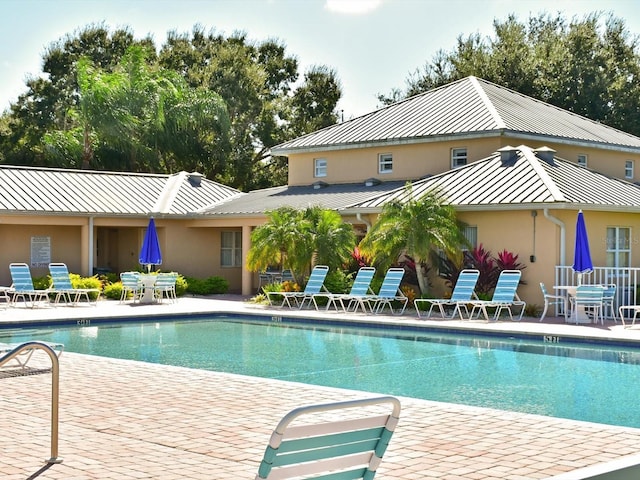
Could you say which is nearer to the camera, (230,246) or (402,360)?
(402,360)

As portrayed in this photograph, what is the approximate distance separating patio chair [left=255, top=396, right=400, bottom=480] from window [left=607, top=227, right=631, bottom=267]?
65.4 ft

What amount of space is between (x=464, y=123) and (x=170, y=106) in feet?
71.4

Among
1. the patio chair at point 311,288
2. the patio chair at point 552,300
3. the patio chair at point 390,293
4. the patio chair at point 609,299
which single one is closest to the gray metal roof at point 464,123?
the patio chair at point 390,293

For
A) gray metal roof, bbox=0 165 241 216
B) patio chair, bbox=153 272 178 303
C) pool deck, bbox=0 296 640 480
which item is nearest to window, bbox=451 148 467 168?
gray metal roof, bbox=0 165 241 216

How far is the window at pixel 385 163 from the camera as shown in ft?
100

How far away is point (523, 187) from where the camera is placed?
75.8 ft

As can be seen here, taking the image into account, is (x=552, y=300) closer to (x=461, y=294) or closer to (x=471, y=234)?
(x=461, y=294)

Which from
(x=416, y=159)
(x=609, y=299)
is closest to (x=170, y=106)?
(x=416, y=159)

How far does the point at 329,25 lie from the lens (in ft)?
117

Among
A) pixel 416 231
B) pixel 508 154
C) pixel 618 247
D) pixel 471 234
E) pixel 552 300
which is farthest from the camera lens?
pixel 508 154

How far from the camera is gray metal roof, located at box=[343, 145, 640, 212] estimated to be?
73.0 feet

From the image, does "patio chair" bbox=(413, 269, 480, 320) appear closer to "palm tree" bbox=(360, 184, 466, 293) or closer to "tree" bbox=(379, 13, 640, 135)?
"palm tree" bbox=(360, 184, 466, 293)

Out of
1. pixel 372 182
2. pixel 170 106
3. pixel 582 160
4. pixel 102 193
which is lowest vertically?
pixel 102 193

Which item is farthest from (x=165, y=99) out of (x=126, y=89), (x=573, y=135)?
(x=573, y=135)
